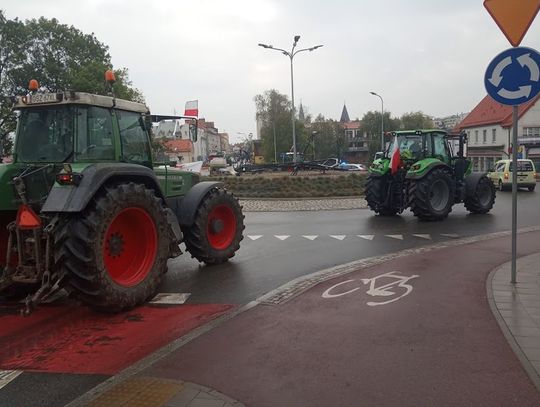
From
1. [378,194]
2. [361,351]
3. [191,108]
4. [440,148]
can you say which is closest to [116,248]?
[361,351]

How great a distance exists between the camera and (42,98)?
19.5ft

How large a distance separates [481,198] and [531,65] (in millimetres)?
9661

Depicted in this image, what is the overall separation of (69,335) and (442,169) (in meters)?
10.9

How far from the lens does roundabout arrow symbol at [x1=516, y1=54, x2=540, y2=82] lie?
5688 mm

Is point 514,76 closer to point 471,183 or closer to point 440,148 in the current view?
point 440,148

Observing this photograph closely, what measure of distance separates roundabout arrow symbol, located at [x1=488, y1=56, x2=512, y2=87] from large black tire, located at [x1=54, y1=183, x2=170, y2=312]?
4.27 metres

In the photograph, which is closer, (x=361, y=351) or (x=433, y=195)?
(x=361, y=351)

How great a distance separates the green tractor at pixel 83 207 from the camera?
5273 millimetres

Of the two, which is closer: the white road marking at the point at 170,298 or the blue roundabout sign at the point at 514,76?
the blue roundabout sign at the point at 514,76

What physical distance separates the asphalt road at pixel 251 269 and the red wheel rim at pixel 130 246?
0.51 meters

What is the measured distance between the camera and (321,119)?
9106 cm

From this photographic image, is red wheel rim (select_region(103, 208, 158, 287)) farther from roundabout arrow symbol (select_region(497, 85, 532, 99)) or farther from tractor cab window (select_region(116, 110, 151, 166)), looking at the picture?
roundabout arrow symbol (select_region(497, 85, 532, 99))

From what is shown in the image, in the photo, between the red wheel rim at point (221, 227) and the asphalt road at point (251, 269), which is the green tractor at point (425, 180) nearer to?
the asphalt road at point (251, 269)

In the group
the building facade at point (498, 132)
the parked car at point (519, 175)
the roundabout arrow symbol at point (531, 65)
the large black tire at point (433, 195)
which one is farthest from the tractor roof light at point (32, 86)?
the building facade at point (498, 132)
